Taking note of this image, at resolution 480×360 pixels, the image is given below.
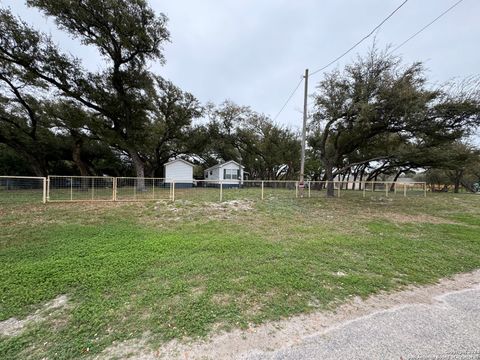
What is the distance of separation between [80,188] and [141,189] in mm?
2458

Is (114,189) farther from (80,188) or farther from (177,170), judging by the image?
(177,170)

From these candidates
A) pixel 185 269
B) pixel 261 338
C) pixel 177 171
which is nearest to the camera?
pixel 261 338

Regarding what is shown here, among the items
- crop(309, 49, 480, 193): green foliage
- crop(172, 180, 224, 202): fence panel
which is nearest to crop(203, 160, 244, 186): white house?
crop(172, 180, 224, 202): fence panel

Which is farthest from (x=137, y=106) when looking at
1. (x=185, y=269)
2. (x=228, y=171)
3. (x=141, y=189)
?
(x=185, y=269)

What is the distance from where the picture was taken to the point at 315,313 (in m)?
2.52

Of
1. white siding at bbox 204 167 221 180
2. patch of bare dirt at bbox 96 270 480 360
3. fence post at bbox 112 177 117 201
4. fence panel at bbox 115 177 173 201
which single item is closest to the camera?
patch of bare dirt at bbox 96 270 480 360

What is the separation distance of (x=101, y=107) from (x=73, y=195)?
932 cm

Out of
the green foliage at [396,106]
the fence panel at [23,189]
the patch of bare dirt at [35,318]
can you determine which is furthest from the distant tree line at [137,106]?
the patch of bare dirt at [35,318]

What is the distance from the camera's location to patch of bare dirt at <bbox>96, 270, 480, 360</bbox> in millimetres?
1910

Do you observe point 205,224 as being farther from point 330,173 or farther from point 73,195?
point 330,173

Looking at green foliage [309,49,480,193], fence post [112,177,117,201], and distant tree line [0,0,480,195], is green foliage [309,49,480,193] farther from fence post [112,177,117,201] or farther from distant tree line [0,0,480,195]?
fence post [112,177,117,201]

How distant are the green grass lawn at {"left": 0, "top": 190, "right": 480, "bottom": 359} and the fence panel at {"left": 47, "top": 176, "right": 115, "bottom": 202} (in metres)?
2.01

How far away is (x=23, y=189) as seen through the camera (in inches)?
344

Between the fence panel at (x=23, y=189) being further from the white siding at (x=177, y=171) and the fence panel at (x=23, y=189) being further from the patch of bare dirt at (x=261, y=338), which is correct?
the white siding at (x=177, y=171)
